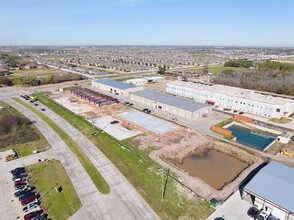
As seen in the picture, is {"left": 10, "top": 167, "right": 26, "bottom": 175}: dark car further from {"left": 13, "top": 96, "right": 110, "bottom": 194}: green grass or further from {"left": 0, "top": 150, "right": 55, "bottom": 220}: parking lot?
{"left": 13, "top": 96, "right": 110, "bottom": 194}: green grass

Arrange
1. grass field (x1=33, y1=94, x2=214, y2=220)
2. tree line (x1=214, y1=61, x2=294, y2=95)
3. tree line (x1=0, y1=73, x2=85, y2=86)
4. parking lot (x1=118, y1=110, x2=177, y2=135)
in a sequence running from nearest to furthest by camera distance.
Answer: grass field (x1=33, y1=94, x2=214, y2=220) → parking lot (x1=118, y1=110, x2=177, y2=135) → tree line (x1=214, y1=61, x2=294, y2=95) → tree line (x1=0, y1=73, x2=85, y2=86)

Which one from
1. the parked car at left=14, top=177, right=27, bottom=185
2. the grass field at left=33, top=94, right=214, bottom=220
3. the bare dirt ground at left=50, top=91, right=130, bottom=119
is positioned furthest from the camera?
the bare dirt ground at left=50, top=91, right=130, bottom=119

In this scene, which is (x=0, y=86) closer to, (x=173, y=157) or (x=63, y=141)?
(x=63, y=141)

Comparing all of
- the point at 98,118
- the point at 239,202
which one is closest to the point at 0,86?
the point at 98,118

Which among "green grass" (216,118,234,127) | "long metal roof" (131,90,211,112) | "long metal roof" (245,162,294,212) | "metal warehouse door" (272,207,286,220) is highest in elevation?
"long metal roof" (245,162,294,212)

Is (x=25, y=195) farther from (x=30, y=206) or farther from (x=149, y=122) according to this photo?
(x=149, y=122)

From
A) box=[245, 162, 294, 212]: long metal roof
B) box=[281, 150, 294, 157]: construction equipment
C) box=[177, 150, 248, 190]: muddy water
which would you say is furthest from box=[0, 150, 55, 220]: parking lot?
box=[281, 150, 294, 157]: construction equipment
